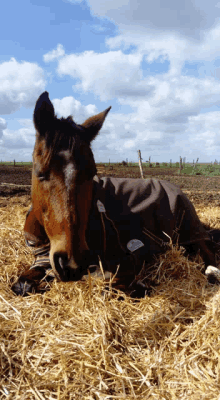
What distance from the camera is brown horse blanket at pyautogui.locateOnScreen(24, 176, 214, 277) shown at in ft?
9.62

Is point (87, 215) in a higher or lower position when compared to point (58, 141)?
lower

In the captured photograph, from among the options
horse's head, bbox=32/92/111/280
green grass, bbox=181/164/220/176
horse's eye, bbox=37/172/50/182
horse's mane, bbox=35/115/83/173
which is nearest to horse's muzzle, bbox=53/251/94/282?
horse's head, bbox=32/92/111/280

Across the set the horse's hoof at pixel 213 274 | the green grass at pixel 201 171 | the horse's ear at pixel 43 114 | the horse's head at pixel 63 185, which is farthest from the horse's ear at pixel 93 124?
the green grass at pixel 201 171

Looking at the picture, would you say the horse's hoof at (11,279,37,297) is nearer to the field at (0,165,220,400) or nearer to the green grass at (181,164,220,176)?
the field at (0,165,220,400)

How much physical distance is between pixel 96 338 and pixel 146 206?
6.30 ft

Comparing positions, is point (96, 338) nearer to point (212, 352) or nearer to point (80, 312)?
point (80, 312)

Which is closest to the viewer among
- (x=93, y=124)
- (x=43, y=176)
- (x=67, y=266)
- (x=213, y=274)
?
(x=67, y=266)

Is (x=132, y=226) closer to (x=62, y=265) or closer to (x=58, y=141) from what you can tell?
(x=62, y=265)

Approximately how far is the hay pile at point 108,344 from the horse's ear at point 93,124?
1.51m

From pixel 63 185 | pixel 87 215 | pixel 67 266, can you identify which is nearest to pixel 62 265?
pixel 67 266

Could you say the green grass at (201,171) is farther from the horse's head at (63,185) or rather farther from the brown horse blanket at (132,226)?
the horse's head at (63,185)

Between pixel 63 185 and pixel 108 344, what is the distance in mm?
1246

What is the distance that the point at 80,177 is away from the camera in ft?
7.16

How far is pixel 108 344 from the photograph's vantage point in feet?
6.72
